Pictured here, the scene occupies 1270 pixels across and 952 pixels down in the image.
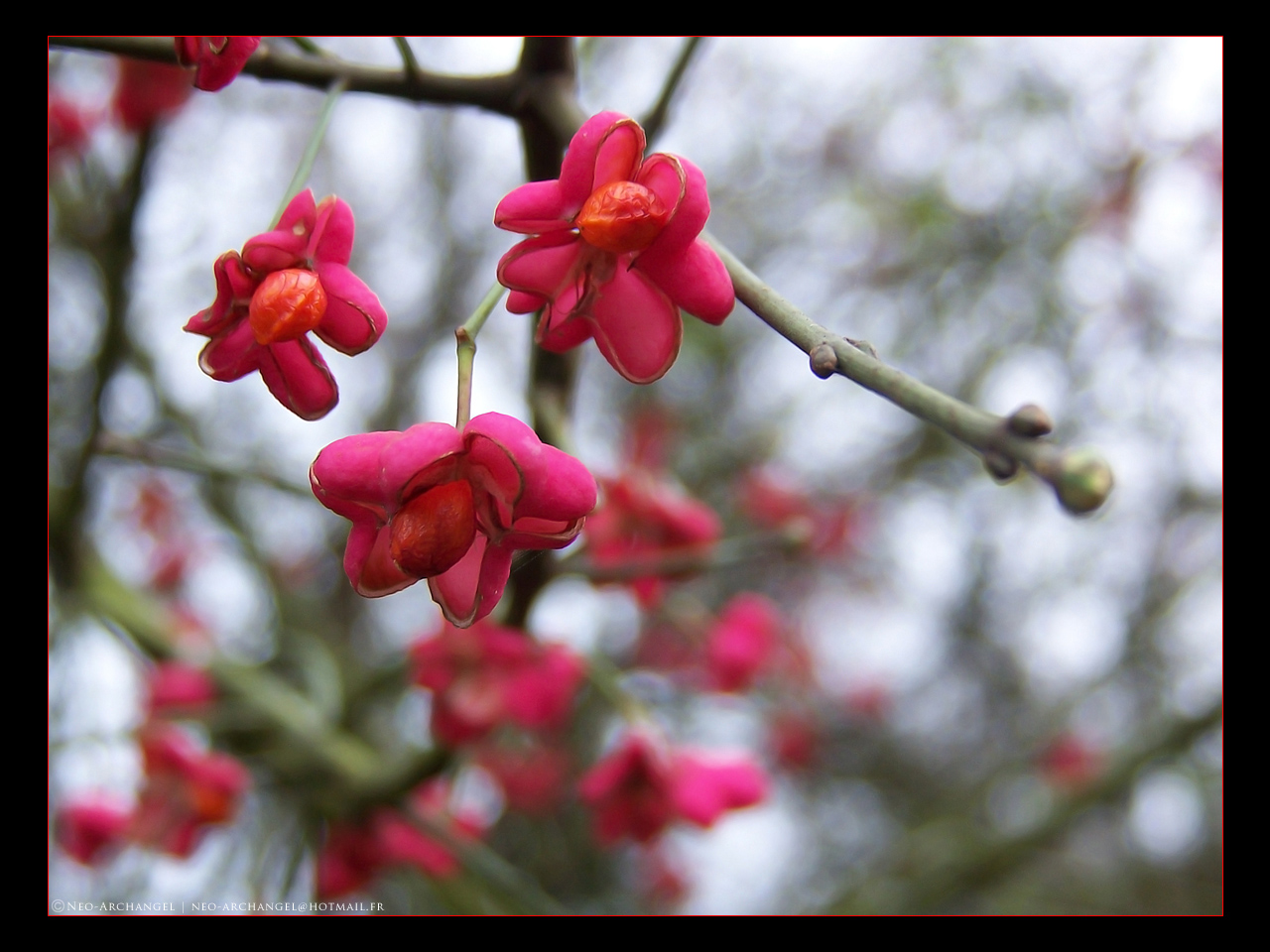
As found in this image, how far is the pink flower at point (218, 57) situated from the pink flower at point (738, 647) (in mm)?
1524

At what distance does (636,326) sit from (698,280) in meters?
0.09

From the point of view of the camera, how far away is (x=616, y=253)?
75cm

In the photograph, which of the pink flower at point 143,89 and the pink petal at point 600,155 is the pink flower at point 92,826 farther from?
the pink petal at point 600,155

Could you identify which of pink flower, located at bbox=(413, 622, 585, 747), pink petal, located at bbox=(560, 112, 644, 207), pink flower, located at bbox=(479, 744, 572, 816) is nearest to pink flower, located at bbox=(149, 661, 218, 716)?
pink flower, located at bbox=(413, 622, 585, 747)

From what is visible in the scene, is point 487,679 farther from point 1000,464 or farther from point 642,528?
point 1000,464

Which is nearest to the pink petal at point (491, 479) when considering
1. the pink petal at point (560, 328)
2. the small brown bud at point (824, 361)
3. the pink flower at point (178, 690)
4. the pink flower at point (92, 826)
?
the pink petal at point (560, 328)

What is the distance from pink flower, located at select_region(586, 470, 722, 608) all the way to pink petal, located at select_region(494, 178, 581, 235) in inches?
42.2

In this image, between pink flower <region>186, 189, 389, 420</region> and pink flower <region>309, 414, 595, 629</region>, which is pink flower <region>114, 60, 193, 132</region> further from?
pink flower <region>309, 414, 595, 629</region>

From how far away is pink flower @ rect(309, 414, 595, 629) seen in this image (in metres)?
0.66

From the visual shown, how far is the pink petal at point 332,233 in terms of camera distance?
80 centimetres

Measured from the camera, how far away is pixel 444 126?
13.4 ft

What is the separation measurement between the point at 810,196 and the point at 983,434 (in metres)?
4.09
